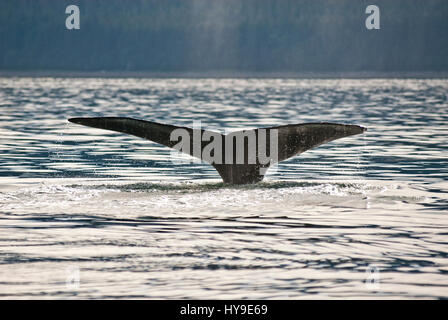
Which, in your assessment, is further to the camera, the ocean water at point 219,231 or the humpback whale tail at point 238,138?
the humpback whale tail at point 238,138

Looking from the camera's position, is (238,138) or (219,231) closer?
(219,231)

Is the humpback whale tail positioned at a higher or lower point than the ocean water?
higher

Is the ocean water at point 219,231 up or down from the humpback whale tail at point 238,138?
down

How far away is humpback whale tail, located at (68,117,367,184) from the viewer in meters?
15.1

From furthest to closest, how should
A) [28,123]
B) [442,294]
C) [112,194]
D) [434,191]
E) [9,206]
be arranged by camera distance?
[28,123] < [434,191] < [112,194] < [9,206] < [442,294]

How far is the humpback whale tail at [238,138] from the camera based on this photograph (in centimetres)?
1506

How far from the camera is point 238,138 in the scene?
616 inches

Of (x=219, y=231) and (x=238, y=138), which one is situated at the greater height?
(x=238, y=138)

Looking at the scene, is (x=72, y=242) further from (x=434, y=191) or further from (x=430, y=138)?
(x=430, y=138)

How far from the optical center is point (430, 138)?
33.5 metres

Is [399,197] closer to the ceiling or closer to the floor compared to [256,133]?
closer to the floor

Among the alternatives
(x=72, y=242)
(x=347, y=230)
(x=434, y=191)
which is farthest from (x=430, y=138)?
(x=72, y=242)

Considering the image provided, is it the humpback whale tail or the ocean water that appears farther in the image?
the humpback whale tail
